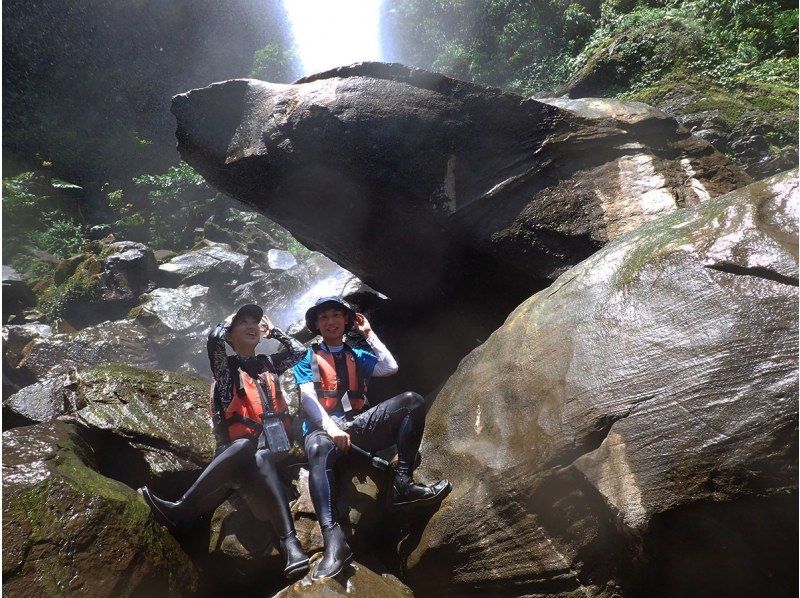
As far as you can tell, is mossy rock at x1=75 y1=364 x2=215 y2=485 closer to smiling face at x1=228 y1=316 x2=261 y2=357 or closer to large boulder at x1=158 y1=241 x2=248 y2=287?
smiling face at x1=228 y1=316 x2=261 y2=357

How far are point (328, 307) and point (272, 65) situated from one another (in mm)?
28027

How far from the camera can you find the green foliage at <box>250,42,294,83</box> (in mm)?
27234

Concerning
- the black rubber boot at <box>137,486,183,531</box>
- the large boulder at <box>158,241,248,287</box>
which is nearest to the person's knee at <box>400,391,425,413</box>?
the black rubber boot at <box>137,486,183,531</box>

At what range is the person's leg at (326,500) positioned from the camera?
2969 mm

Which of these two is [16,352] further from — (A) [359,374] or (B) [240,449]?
(A) [359,374]

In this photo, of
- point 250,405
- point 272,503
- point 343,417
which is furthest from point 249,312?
point 272,503

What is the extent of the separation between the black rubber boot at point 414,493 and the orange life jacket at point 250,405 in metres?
1.10

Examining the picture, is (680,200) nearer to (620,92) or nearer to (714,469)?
(714,469)

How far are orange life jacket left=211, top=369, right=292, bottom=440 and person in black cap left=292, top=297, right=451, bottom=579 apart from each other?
0.28 meters

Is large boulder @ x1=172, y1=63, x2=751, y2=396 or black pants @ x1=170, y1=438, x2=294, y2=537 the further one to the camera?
large boulder @ x1=172, y1=63, x2=751, y2=396

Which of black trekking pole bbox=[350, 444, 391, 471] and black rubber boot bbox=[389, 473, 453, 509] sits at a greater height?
black trekking pole bbox=[350, 444, 391, 471]

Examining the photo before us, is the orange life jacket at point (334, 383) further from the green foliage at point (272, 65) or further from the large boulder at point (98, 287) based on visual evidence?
the green foliage at point (272, 65)

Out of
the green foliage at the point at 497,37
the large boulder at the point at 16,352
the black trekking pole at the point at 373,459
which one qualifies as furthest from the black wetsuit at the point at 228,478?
the green foliage at the point at 497,37

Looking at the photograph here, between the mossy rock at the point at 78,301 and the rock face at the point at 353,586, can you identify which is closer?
the rock face at the point at 353,586
